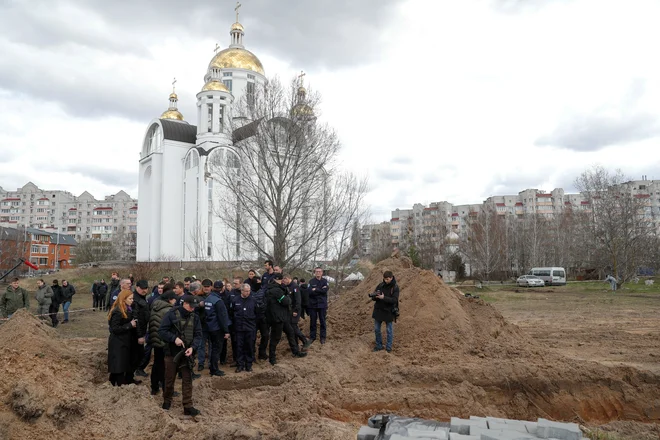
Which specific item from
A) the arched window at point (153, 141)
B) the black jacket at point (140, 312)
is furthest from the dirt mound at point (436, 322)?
the arched window at point (153, 141)

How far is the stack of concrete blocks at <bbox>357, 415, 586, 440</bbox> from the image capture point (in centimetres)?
512

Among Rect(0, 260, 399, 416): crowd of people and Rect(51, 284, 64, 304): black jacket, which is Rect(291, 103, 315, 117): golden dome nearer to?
Rect(0, 260, 399, 416): crowd of people

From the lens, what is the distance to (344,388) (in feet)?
26.3

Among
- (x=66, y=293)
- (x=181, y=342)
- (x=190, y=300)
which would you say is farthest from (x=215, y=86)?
(x=181, y=342)

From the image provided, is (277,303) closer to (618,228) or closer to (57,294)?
(57,294)

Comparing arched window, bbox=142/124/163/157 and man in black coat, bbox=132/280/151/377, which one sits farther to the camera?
arched window, bbox=142/124/163/157

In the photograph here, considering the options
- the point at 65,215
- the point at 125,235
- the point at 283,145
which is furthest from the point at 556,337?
the point at 65,215

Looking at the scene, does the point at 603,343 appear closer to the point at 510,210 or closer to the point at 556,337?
the point at 556,337

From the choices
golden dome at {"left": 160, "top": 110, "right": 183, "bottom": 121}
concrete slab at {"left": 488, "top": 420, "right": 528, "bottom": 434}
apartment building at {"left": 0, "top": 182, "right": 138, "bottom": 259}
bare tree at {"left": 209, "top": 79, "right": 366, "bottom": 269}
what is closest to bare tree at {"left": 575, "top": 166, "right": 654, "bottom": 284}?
bare tree at {"left": 209, "top": 79, "right": 366, "bottom": 269}

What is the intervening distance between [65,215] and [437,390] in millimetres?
108776

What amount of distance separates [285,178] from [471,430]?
48.1 ft

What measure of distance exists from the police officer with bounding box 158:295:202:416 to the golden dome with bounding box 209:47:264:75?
141 feet

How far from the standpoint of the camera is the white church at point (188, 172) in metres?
38.3

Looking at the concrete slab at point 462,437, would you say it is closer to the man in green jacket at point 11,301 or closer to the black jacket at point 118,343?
the black jacket at point 118,343
